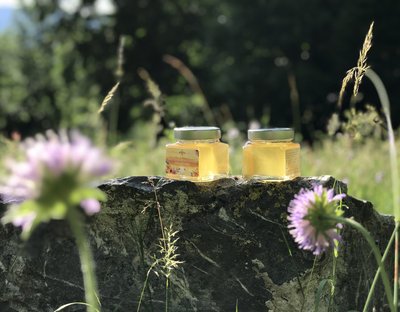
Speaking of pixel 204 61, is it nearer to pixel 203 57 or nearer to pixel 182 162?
pixel 203 57

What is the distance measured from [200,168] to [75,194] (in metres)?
1.17

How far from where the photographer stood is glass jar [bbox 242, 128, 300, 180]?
80.7 inches

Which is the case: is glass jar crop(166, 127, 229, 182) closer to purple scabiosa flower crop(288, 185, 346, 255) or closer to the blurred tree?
purple scabiosa flower crop(288, 185, 346, 255)

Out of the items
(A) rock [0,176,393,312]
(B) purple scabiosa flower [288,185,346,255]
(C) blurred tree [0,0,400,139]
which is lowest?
(A) rock [0,176,393,312]

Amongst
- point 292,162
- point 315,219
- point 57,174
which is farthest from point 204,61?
point 57,174

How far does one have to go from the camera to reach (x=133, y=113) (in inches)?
786

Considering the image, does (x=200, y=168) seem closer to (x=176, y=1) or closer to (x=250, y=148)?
(x=250, y=148)

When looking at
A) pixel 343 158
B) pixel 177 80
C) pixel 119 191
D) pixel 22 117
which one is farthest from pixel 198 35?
pixel 119 191

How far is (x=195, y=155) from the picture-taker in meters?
2.05

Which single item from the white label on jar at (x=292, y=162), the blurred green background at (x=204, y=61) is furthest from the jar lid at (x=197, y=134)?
the blurred green background at (x=204, y=61)

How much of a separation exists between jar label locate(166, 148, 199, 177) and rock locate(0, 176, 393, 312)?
2.0 inches

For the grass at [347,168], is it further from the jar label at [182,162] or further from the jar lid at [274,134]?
the jar lid at [274,134]

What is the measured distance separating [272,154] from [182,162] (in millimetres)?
314

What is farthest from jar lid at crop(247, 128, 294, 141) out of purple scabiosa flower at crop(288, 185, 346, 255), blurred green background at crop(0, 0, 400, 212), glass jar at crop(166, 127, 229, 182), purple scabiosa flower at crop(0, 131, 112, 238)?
blurred green background at crop(0, 0, 400, 212)
